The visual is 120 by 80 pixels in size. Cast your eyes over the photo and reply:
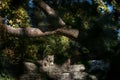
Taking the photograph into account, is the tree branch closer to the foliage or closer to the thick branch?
the thick branch

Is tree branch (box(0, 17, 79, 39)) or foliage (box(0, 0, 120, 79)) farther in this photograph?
foliage (box(0, 0, 120, 79))

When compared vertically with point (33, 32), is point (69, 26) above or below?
above

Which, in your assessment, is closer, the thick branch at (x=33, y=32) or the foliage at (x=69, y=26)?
the thick branch at (x=33, y=32)

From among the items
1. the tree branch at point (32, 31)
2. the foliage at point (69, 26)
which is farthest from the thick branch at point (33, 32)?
the foliage at point (69, 26)

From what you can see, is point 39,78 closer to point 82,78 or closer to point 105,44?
point 82,78

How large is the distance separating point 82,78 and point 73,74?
0.89ft

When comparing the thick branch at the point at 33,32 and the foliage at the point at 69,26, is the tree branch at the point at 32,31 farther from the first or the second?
the foliage at the point at 69,26

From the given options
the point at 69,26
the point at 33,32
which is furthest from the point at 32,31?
the point at 69,26

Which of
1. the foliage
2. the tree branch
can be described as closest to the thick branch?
the tree branch

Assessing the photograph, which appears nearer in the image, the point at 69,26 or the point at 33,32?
the point at 33,32

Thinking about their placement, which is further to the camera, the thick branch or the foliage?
the foliage

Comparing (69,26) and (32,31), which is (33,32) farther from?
(69,26)

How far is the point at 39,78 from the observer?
11016 millimetres

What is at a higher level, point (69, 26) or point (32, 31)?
point (69, 26)
